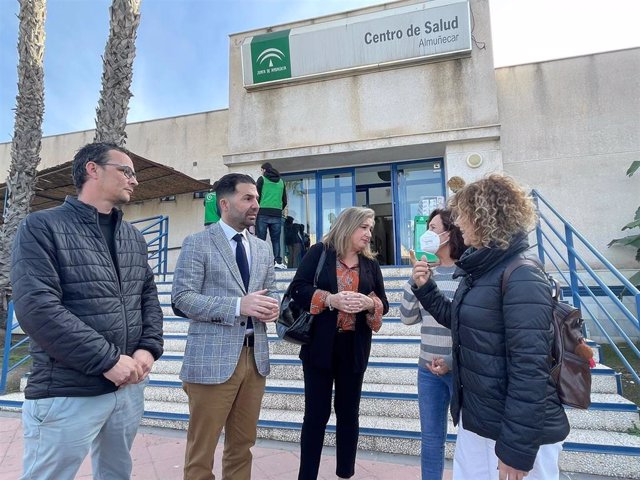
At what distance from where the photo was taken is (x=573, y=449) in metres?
2.86

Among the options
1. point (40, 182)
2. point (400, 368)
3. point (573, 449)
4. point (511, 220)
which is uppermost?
point (40, 182)

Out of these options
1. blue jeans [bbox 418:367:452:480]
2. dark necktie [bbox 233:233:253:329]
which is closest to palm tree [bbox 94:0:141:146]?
dark necktie [bbox 233:233:253:329]

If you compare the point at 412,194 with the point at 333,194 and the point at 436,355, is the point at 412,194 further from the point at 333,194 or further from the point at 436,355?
the point at 436,355

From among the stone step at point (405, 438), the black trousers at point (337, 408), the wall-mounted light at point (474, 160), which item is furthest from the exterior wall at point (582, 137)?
the black trousers at point (337, 408)

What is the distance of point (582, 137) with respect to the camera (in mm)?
7512

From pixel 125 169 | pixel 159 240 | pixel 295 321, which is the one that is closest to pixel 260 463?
pixel 295 321

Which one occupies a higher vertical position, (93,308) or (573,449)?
(93,308)

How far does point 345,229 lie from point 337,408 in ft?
3.84

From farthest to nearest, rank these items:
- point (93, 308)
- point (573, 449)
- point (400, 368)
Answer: point (400, 368) < point (573, 449) < point (93, 308)

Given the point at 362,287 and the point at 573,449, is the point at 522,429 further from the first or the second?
the point at 573,449

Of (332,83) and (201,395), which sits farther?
(332,83)

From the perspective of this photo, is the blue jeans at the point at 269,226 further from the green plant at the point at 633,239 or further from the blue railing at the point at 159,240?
the green plant at the point at 633,239

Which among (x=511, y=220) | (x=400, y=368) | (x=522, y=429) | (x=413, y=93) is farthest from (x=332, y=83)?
(x=522, y=429)

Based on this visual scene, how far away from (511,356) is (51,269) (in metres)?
1.87
